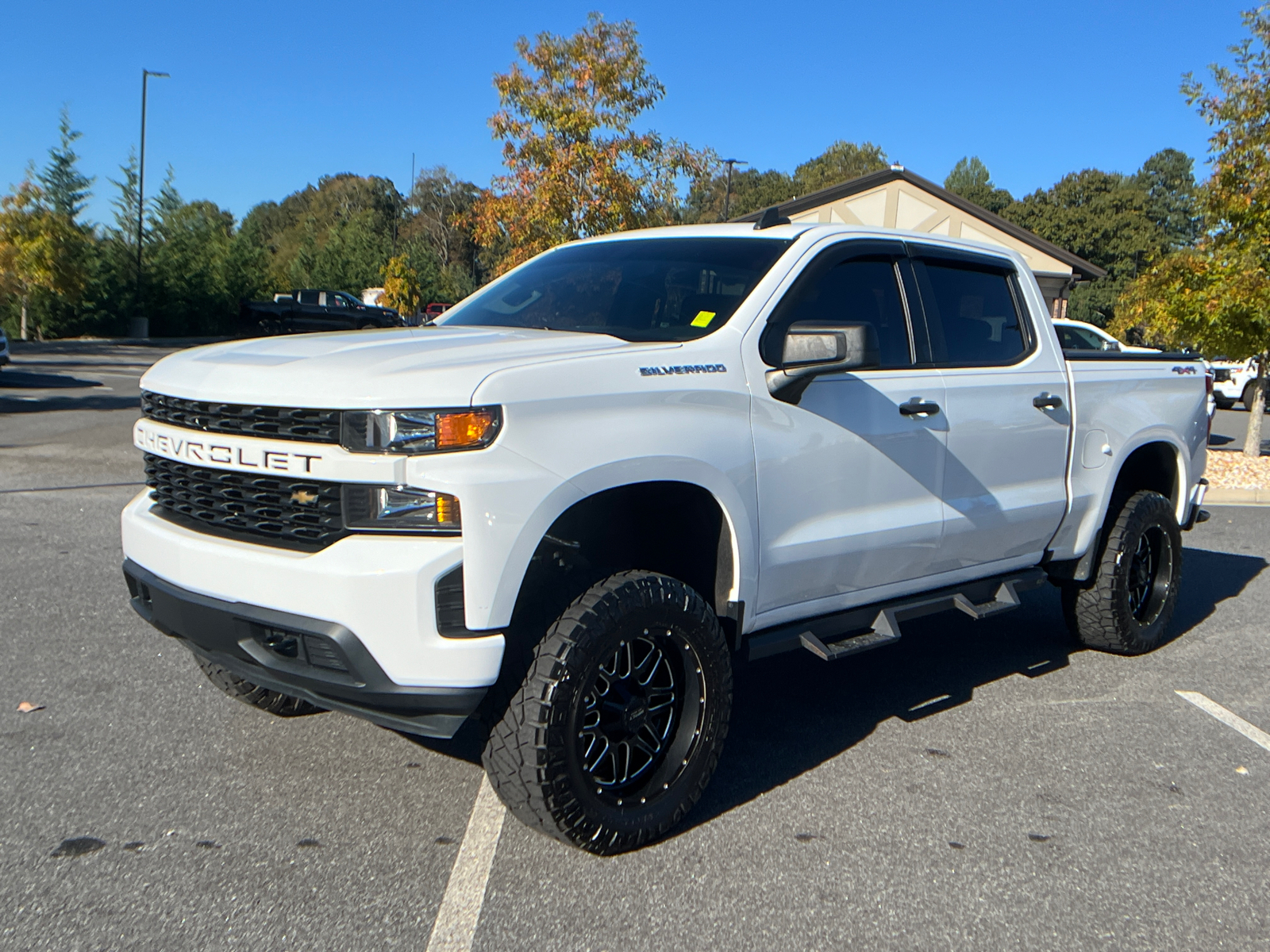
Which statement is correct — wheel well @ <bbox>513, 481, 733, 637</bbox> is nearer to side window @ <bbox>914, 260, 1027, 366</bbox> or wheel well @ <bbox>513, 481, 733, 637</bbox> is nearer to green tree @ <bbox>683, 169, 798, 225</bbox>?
side window @ <bbox>914, 260, 1027, 366</bbox>

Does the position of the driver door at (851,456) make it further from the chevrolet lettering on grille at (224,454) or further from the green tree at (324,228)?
the green tree at (324,228)

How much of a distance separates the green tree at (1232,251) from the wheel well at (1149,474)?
8.27m

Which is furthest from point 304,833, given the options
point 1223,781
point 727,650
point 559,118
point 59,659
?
point 559,118

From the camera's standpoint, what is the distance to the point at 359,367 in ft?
10.5

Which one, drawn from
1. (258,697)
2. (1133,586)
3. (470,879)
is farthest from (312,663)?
(1133,586)

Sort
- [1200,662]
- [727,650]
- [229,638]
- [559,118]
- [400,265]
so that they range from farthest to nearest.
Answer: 1. [400,265]
2. [559,118]
3. [1200,662]
4. [727,650]
5. [229,638]

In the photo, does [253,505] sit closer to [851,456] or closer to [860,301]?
[851,456]

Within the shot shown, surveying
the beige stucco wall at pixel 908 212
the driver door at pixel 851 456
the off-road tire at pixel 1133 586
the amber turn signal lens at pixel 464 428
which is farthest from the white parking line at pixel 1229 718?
the beige stucco wall at pixel 908 212

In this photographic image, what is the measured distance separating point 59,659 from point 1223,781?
489cm

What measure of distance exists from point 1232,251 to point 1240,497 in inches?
148

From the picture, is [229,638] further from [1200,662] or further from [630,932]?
[1200,662]

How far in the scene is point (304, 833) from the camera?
3504 mm

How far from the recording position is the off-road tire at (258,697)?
4380 millimetres

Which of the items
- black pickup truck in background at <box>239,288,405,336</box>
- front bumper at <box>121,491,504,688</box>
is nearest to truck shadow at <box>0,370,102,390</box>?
black pickup truck in background at <box>239,288,405,336</box>
